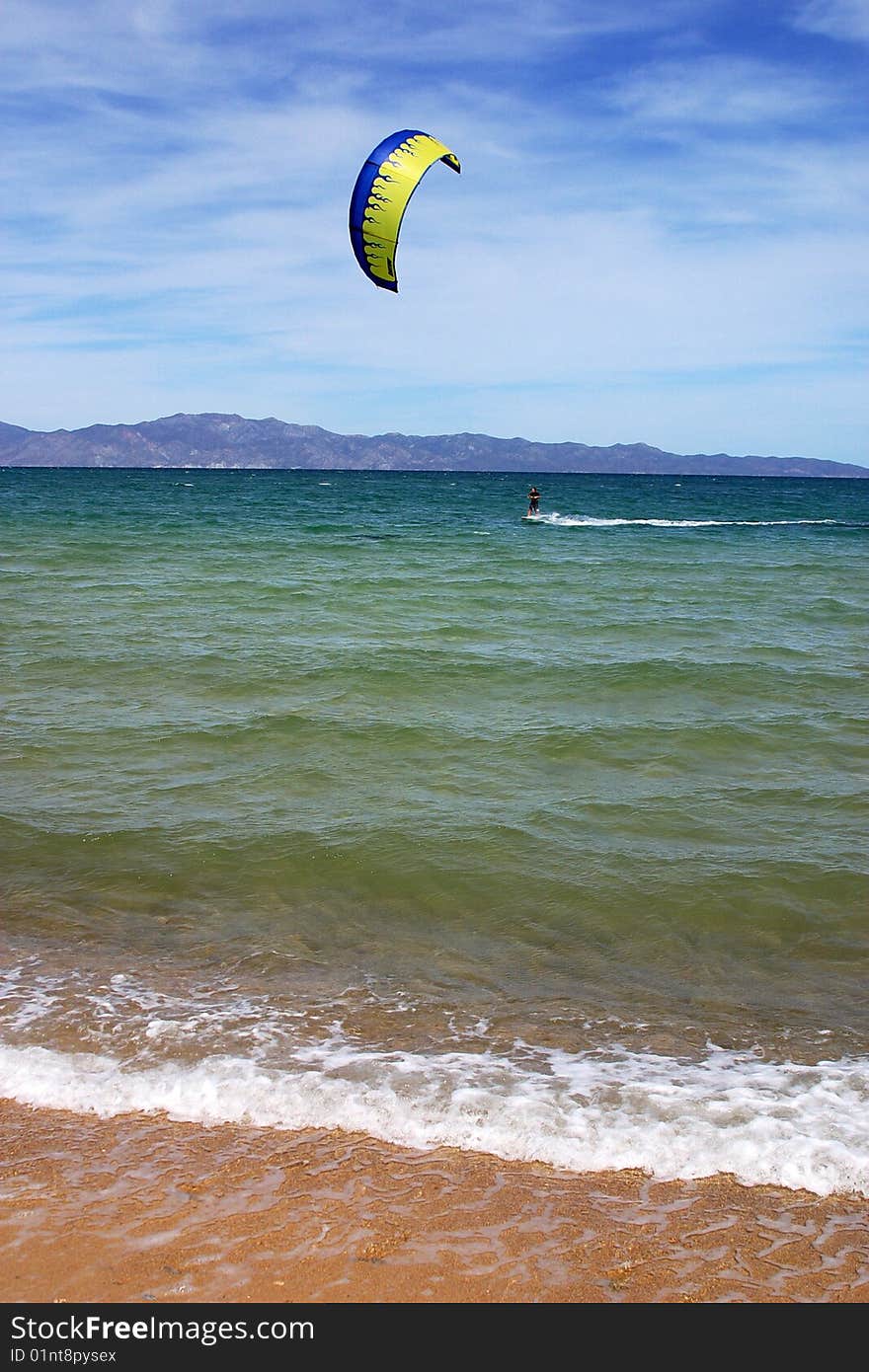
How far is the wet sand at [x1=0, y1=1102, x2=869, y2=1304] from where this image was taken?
3.15 metres

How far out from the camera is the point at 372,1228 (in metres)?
3.41

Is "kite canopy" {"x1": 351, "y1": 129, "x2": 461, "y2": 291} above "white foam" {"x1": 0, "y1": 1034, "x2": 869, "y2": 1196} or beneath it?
above

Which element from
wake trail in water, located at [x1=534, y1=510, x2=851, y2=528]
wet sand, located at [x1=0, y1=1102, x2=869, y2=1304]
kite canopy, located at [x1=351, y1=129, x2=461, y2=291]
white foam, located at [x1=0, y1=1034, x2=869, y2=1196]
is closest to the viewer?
wet sand, located at [x1=0, y1=1102, x2=869, y2=1304]

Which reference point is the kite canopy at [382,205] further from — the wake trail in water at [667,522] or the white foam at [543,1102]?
the wake trail in water at [667,522]

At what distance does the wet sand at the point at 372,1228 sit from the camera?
3148 millimetres

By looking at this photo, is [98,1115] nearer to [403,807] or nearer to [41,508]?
[403,807]

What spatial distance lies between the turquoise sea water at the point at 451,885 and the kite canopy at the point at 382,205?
4731 millimetres

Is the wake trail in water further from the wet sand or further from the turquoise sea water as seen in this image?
the wet sand

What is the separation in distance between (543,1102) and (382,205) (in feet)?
29.4

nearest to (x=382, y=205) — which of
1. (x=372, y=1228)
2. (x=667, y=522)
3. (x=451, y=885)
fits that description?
(x=451, y=885)

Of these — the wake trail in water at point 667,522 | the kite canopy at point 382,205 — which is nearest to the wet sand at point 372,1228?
the kite canopy at point 382,205

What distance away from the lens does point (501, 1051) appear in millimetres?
4742

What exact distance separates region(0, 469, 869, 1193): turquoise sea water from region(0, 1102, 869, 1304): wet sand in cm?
21

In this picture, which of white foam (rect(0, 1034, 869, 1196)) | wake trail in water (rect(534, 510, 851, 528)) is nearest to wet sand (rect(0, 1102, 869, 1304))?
white foam (rect(0, 1034, 869, 1196))
